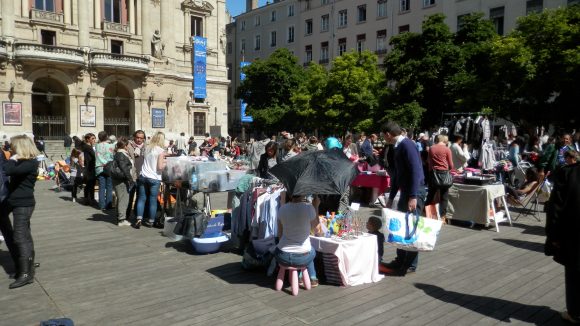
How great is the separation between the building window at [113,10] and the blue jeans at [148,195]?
31.2 m

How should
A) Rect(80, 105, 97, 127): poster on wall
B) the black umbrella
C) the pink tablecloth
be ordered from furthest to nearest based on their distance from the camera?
Rect(80, 105, 97, 127): poster on wall → the pink tablecloth → the black umbrella

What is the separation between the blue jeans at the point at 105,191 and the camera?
36.3ft

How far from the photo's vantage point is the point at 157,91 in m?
37.2

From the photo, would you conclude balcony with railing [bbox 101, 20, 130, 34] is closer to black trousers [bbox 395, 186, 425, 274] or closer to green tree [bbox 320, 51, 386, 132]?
green tree [bbox 320, 51, 386, 132]

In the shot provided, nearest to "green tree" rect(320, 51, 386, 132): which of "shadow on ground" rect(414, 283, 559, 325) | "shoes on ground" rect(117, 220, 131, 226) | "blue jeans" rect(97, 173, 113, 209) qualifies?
"blue jeans" rect(97, 173, 113, 209)

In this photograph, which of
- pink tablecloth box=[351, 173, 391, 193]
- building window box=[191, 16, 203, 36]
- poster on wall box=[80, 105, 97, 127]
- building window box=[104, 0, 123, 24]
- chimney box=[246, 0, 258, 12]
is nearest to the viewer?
pink tablecloth box=[351, 173, 391, 193]

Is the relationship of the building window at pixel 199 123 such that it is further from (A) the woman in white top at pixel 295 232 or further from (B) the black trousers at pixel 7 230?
(A) the woman in white top at pixel 295 232

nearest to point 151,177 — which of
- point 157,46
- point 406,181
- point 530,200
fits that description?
point 406,181

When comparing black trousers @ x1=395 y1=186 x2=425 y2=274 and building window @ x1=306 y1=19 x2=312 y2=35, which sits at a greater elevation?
building window @ x1=306 y1=19 x2=312 y2=35

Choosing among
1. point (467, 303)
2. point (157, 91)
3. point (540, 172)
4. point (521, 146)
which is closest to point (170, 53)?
point (157, 91)

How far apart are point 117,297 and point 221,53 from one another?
129 ft

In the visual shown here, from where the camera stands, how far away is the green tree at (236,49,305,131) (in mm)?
44031

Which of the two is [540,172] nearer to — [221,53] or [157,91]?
[157,91]

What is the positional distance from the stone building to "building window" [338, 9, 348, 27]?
1475cm
